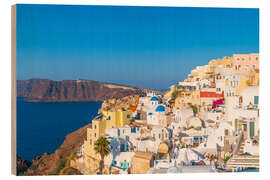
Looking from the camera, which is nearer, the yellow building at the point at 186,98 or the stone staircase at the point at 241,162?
the stone staircase at the point at 241,162

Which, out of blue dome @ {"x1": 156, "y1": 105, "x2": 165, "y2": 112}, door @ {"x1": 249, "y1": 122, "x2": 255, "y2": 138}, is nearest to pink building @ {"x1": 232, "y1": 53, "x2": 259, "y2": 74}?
door @ {"x1": 249, "y1": 122, "x2": 255, "y2": 138}

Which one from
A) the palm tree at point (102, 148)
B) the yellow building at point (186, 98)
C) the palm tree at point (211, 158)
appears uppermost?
the yellow building at point (186, 98)

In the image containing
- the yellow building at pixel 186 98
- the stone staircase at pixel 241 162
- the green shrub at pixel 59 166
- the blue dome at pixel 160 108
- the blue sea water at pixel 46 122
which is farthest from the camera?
the yellow building at pixel 186 98

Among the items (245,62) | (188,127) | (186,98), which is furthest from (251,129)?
(186,98)

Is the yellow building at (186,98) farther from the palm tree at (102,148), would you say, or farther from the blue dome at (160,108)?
the palm tree at (102,148)

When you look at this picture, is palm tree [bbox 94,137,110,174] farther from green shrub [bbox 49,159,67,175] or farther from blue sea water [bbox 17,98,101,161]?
green shrub [bbox 49,159,67,175]

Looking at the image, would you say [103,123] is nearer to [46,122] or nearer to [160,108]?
[46,122]

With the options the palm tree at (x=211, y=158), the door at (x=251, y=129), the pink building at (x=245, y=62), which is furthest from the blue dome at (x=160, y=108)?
the door at (x=251, y=129)
